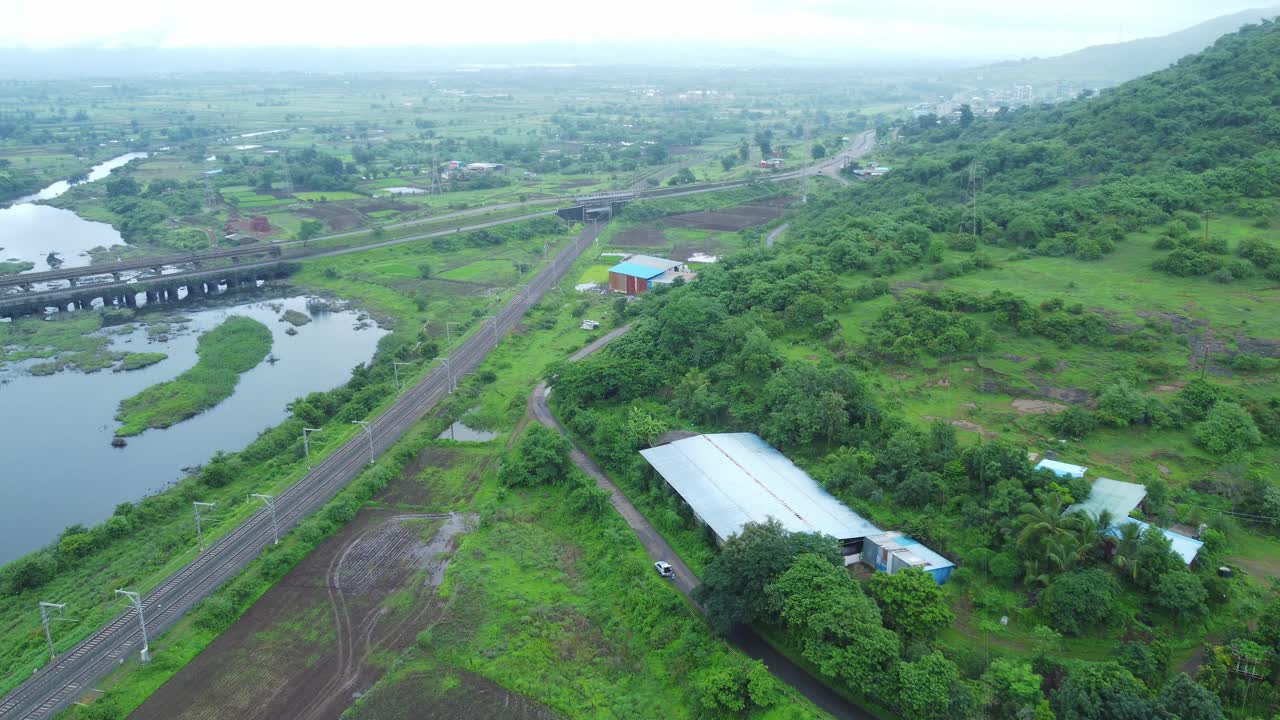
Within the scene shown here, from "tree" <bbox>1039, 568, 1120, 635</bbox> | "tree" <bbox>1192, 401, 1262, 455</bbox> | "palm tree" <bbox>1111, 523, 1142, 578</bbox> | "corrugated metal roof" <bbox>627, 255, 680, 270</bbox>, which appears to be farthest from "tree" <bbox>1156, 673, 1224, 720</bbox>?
"corrugated metal roof" <bbox>627, 255, 680, 270</bbox>

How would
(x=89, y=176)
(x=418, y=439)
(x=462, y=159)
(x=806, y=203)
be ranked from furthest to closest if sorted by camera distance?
(x=462, y=159) → (x=89, y=176) → (x=806, y=203) → (x=418, y=439)

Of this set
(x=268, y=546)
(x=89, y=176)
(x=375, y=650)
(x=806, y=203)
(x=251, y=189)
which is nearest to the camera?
(x=375, y=650)

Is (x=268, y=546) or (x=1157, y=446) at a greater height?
Result: (x=1157, y=446)

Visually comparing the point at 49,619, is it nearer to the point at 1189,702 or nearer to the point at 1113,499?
the point at 1189,702

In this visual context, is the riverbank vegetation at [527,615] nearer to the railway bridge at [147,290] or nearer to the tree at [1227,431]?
the tree at [1227,431]

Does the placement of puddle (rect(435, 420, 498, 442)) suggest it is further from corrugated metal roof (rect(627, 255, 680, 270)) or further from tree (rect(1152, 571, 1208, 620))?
tree (rect(1152, 571, 1208, 620))

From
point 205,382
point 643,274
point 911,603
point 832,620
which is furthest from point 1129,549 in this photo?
point 205,382

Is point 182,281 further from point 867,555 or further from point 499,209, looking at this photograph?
point 867,555

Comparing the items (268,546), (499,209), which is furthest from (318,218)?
(268,546)
